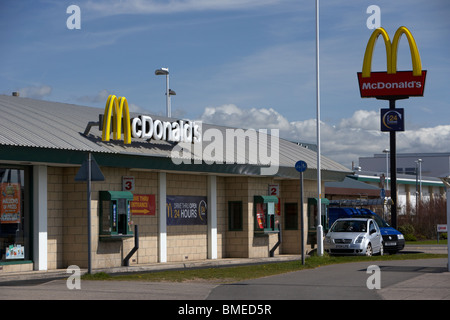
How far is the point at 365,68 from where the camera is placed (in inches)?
1607

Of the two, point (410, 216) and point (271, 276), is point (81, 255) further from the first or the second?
point (410, 216)

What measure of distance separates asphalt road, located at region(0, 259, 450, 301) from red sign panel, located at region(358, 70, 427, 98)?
2128 centimetres

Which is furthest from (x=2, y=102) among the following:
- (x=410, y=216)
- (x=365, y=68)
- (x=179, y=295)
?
(x=410, y=216)

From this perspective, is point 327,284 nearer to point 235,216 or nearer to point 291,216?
point 235,216

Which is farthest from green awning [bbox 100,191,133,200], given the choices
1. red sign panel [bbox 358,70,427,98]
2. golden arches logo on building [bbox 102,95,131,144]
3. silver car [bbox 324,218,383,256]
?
red sign panel [bbox 358,70,427,98]

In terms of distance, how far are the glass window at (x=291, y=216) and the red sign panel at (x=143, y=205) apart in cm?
840

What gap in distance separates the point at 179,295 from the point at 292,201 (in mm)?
18885

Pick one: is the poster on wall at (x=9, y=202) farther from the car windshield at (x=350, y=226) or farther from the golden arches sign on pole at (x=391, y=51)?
the golden arches sign on pole at (x=391, y=51)

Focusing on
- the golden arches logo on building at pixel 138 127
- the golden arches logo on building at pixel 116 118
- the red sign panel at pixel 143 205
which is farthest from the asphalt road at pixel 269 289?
the red sign panel at pixel 143 205

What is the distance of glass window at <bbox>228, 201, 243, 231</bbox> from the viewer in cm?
2988

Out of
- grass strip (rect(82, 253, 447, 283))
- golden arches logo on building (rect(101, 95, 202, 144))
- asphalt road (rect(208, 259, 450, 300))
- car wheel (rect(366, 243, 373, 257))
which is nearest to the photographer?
asphalt road (rect(208, 259, 450, 300))

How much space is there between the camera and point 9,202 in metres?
21.5

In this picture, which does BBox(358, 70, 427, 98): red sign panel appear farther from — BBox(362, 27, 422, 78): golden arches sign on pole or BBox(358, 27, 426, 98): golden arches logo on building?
BBox(362, 27, 422, 78): golden arches sign on pole

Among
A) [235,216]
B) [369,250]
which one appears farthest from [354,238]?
[235,216]
